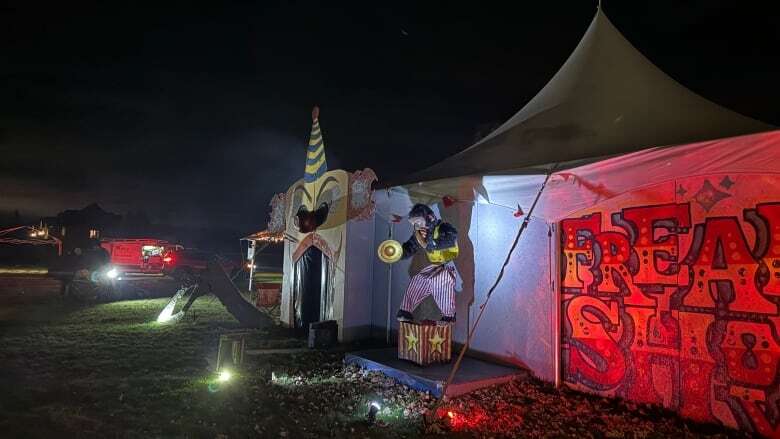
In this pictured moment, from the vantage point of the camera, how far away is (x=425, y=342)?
5645mm

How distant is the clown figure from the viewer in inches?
227

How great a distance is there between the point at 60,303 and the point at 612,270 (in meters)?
14.4

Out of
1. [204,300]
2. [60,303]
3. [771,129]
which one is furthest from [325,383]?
[60,303]

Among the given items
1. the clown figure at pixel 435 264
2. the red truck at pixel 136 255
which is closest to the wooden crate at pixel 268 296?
the clown figure at pixel 435 264

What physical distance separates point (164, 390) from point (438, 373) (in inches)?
126

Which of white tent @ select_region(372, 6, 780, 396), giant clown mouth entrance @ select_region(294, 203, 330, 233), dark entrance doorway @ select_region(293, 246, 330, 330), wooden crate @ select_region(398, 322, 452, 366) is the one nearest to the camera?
white tent @ select_region(372, 6, 780, 396)

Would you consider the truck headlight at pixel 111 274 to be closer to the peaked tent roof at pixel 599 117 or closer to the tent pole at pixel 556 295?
the peaked tent roof at pixel 599 117

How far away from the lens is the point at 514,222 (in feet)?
19.1

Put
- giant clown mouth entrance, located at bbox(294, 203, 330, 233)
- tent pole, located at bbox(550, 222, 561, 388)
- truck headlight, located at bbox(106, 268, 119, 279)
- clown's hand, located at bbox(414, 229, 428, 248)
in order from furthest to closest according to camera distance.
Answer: truck headlight, located at bbox(106, 268, 119, 279)
giant clown mouth entrance, located at bbox(294, 203, 330, 233)
clown's hand, located at bbox(414, 229, 428, 248)
tent pole, located at bbox(550, 222, 561, 388)

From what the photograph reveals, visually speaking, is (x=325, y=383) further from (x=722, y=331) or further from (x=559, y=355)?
(x=722, y=331)

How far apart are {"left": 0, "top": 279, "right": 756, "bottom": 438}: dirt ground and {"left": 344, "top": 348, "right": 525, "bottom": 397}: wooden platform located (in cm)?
11

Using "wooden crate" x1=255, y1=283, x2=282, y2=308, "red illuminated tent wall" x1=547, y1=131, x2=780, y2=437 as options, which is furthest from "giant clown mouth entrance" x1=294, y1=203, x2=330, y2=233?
"red illuminated tent wall" x1=547, y1=131, x2=780, y2=437

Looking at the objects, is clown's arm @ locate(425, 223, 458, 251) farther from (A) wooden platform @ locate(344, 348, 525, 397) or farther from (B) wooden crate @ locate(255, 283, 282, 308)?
(B) wooden crate @ locate(255, 283, 282, 308)

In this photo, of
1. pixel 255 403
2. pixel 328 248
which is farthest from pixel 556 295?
pixel 328 248
